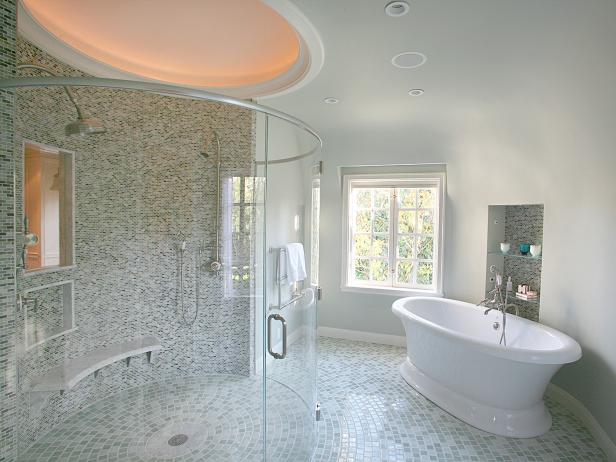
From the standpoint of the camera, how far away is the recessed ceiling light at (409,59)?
219 centimetres

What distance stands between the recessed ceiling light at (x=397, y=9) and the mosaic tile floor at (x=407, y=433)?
2.55 meters

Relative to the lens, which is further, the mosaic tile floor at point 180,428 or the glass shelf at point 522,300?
the glass shelf at point 522,300

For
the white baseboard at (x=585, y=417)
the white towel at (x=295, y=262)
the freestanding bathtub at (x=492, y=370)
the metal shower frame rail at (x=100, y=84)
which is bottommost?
the white baseboard at (x=585, y=417)

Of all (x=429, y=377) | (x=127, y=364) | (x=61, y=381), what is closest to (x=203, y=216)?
(x=127, y=364)

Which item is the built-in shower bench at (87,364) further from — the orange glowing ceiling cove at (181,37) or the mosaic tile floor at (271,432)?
the orange glowing ceiling cove at (181,37)

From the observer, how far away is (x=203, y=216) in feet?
8.50

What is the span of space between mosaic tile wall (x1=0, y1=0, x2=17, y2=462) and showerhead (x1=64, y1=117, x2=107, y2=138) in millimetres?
301

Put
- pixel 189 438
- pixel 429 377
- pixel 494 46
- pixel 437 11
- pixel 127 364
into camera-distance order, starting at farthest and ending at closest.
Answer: pixel 429 377 → pixel 127 364 → pixel 189 438 → pixel 494 46 → pixel 437 11

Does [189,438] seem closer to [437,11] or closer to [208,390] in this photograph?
[208,390]

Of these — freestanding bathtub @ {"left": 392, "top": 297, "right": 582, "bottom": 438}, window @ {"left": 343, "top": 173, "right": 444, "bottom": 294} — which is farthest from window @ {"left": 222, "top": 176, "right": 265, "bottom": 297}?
window @ {"left": 343, "top": 173, "right": 444, "bottom": 294}

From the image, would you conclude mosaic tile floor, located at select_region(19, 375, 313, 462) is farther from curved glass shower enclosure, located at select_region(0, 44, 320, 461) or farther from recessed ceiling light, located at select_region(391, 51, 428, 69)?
recessed ceiling light, located at select_region(391, 51, 428, 69)

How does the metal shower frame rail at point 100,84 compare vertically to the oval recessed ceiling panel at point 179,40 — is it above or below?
below

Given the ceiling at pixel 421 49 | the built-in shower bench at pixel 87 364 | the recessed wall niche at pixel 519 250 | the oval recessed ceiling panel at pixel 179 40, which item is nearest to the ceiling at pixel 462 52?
the ceiling at pixel 421 49

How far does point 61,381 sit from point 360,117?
3185 mm
